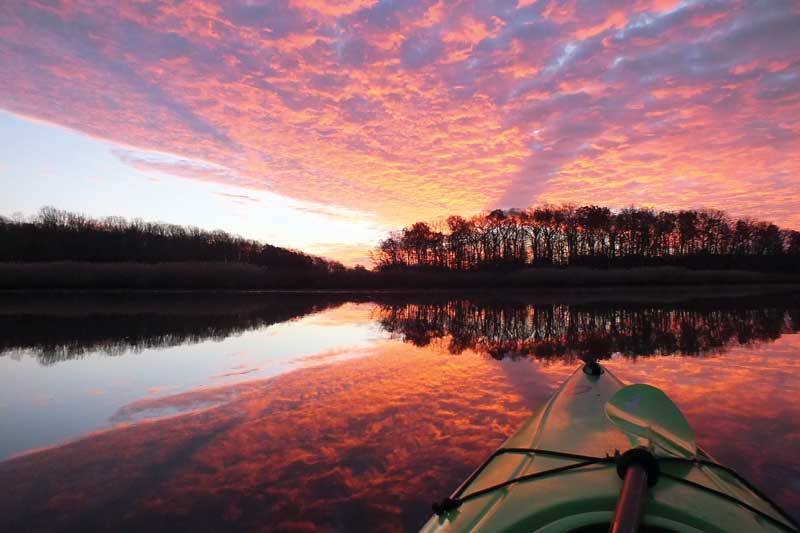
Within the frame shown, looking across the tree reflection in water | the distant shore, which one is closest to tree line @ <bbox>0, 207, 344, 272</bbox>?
the distant shore

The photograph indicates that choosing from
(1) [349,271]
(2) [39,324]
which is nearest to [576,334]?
(2) [39,324]

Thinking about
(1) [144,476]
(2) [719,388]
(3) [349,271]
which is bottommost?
(1) [144,476]

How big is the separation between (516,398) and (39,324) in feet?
46.3

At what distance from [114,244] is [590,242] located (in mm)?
58010

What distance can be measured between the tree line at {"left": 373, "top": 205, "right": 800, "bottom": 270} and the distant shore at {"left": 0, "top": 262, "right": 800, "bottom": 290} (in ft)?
53.9

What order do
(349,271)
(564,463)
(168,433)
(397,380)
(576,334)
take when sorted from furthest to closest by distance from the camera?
(349,271) < (576,334) < (397,380) < (168,433) < (564,463)

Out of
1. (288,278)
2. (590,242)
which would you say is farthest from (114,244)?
(590,242)

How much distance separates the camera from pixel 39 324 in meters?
12.4

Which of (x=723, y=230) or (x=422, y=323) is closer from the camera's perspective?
(x=422, y=323)

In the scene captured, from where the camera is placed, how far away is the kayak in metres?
1.52

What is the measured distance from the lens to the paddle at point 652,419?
2064mm

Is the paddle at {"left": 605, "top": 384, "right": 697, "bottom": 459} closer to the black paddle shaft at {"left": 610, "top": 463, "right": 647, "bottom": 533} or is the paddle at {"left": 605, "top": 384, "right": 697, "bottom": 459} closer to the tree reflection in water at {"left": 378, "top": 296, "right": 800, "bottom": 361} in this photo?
the black paddle shaft at {"left": 610, "top": 463, "right": 647, "bottom": 533}

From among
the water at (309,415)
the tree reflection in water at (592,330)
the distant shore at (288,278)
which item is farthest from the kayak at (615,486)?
the distant shore at (288,278)

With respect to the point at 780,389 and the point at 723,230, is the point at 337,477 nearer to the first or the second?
the point at 780,389
